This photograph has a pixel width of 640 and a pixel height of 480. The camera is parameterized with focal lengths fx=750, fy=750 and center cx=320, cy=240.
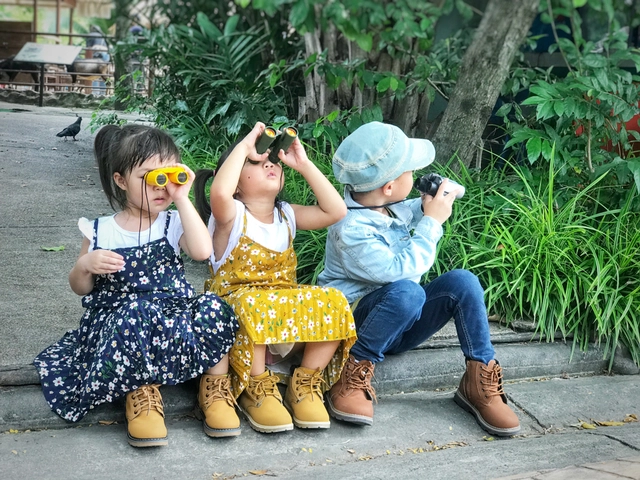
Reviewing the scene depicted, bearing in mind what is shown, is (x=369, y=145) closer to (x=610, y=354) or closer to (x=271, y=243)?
(x=271, y=243)

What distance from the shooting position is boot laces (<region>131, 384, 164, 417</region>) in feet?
7.69

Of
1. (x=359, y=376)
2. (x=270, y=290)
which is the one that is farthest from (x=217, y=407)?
(x=359, y=376)

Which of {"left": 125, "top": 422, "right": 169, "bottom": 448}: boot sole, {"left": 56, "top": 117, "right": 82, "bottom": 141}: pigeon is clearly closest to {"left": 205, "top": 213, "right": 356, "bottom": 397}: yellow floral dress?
{"left": 125, "top": 422, "right": 169, "bottom": 448}: boot sole

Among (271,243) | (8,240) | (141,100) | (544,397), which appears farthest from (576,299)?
(141,100)

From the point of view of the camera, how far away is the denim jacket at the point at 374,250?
2.59 meters

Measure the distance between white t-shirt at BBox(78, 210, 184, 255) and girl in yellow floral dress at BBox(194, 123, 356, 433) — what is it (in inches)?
5.9

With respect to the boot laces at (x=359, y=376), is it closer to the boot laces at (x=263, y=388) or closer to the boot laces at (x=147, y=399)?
the boot laces at (x=263, y=388)

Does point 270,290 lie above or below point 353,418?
above

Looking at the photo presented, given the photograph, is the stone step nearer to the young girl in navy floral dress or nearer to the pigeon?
the young girl in navy floral dress

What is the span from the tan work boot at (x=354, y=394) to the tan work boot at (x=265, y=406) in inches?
8.3

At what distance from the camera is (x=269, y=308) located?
2428mm

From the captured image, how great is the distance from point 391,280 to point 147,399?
909mm

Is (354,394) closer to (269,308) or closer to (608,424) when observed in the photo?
(269,308)

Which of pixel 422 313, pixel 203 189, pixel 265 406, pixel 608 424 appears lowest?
pixel 608 424
